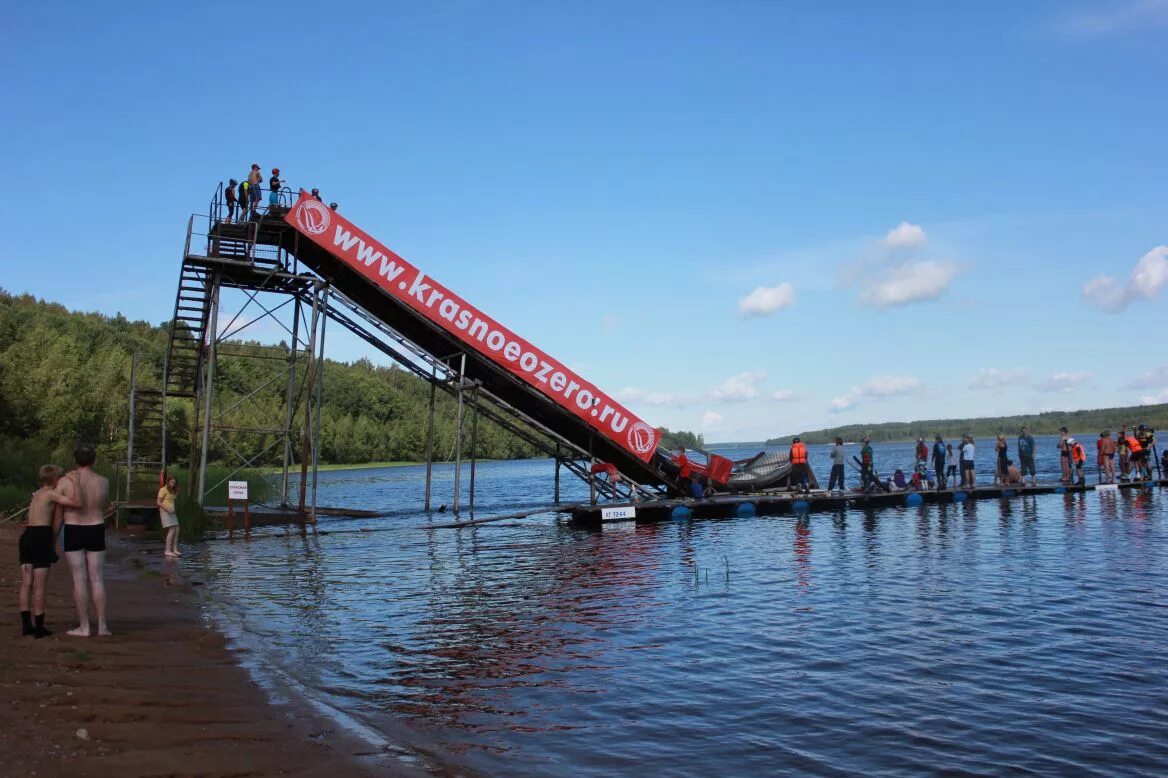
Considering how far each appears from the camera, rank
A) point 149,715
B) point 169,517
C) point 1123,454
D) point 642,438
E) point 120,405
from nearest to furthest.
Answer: point 149,715 < point 169,517 < point 642,438 < point 1123,454 < point 120,405

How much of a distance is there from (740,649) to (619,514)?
18.1 metres

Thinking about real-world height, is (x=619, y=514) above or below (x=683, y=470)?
below

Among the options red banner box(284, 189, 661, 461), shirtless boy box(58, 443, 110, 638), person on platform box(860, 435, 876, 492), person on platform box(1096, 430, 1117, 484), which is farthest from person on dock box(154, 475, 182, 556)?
person on platform box(1096, 430, 1117, 484)

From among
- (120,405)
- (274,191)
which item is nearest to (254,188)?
(274,191)

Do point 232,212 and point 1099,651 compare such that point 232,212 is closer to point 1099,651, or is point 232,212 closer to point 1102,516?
point 1099,651

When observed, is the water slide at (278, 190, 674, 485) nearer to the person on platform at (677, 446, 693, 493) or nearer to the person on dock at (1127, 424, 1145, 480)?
the person on platform at (677, 446, 693, 493)

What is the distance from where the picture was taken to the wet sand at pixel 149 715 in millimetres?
6223

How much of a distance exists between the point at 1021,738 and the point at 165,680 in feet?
28.6

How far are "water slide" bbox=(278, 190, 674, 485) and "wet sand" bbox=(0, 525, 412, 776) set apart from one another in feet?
56.0

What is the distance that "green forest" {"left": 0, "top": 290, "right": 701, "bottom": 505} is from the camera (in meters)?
43.3

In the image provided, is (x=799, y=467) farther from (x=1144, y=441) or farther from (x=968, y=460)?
(x=1144, y=441)

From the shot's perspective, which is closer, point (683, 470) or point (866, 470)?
point (683, 470)

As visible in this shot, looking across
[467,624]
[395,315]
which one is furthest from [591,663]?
[395,315]

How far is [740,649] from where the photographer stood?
11820 millimetres
